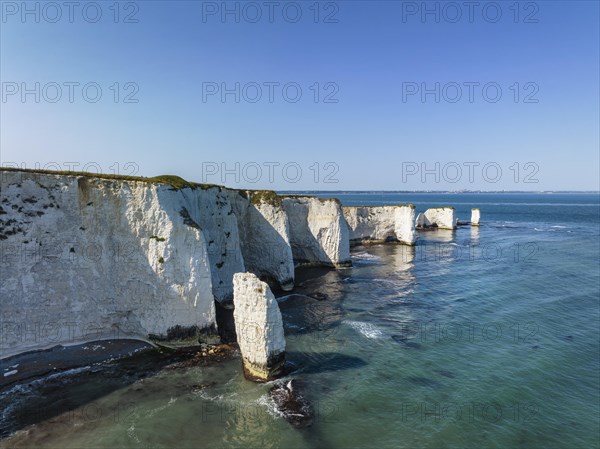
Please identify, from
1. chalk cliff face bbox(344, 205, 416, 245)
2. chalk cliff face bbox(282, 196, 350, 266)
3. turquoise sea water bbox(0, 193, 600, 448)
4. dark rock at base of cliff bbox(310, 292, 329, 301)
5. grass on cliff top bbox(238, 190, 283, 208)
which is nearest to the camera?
turquoise sea water bbox(0, 193, 600, 448)

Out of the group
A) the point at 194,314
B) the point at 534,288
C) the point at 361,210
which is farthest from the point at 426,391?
the point at 361,210

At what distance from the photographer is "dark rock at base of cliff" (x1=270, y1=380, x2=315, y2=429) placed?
565 inches

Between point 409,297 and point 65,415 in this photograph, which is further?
point 409,297

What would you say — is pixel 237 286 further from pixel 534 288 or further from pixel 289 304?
pixel 534 288

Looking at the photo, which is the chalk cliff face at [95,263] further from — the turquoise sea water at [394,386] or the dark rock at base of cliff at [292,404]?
the dark rock at base of cliff at [292,404]

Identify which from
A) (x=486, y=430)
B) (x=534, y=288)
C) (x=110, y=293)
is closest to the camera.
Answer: (x=486, y=430)

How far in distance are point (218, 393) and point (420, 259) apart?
126 ft

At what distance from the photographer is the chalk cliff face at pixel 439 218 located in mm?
82125

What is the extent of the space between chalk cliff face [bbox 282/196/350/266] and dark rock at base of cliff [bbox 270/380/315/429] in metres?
26.9

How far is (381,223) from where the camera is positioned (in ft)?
209

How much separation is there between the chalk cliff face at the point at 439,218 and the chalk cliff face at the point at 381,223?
928 inches

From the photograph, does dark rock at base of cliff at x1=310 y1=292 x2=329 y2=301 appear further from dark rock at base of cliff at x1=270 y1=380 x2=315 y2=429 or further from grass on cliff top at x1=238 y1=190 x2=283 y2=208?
dark rock at base of cliff at x1=270 y1=380 x2=315 y2=429

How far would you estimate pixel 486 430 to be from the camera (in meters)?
14.0

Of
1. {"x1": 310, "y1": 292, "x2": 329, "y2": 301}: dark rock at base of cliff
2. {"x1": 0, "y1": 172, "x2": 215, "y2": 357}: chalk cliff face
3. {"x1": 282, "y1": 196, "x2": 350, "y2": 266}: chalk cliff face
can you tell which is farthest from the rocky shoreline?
{"x1": 282, "y1": 196, "x2": 350, "y2": 266}: chalk cliff face
